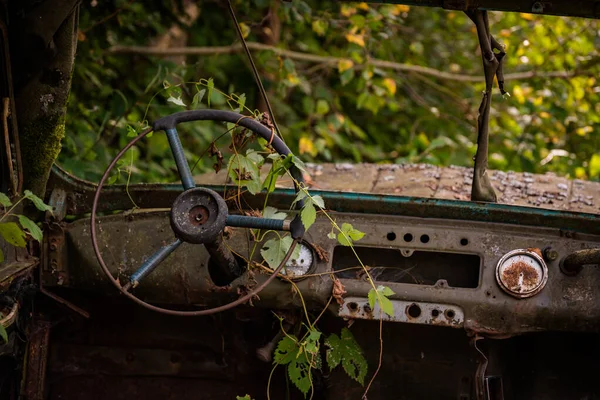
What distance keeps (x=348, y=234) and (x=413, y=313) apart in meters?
0.36

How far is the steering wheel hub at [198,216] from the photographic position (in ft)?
7.99

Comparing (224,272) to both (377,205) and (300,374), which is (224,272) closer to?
(300,374)

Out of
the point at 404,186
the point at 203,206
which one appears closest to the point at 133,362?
the point at 203,206

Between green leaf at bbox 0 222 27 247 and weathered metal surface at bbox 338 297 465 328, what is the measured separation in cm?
106

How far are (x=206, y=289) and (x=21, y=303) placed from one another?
642mm

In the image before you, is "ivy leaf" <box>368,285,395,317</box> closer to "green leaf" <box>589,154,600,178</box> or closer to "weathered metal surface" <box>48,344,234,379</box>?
"weathered metal surface" <box>48,344,234,379</box>

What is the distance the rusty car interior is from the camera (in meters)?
2.75

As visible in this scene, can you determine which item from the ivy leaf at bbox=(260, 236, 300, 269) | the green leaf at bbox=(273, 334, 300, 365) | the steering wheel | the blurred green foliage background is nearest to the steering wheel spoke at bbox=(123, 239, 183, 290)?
the steering wheel

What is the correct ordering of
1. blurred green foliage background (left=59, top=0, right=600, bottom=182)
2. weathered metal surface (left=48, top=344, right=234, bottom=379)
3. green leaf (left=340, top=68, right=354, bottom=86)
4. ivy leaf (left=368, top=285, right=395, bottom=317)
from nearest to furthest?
ivy leaf (left=368, top=285, right=395, bottom=317), weathered metal surface (left=48, top=344, right=234, bottom=379), blurred green foliage background (left=59, top=0, right=600, bottom=182), green leaf (left=340, top=68, right=354, bottom=86)

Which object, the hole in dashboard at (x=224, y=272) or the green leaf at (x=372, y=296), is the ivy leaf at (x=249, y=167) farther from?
the green leaf at (x=372, y=296)

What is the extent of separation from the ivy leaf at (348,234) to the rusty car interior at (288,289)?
169 mm

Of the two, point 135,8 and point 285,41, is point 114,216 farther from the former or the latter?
point 285,41

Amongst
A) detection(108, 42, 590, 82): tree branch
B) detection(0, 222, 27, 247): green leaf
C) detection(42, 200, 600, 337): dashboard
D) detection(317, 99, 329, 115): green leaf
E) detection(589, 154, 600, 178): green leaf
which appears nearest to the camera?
detection(0, 222, 27, 247): green leaf

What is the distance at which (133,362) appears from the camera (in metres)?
3.34
